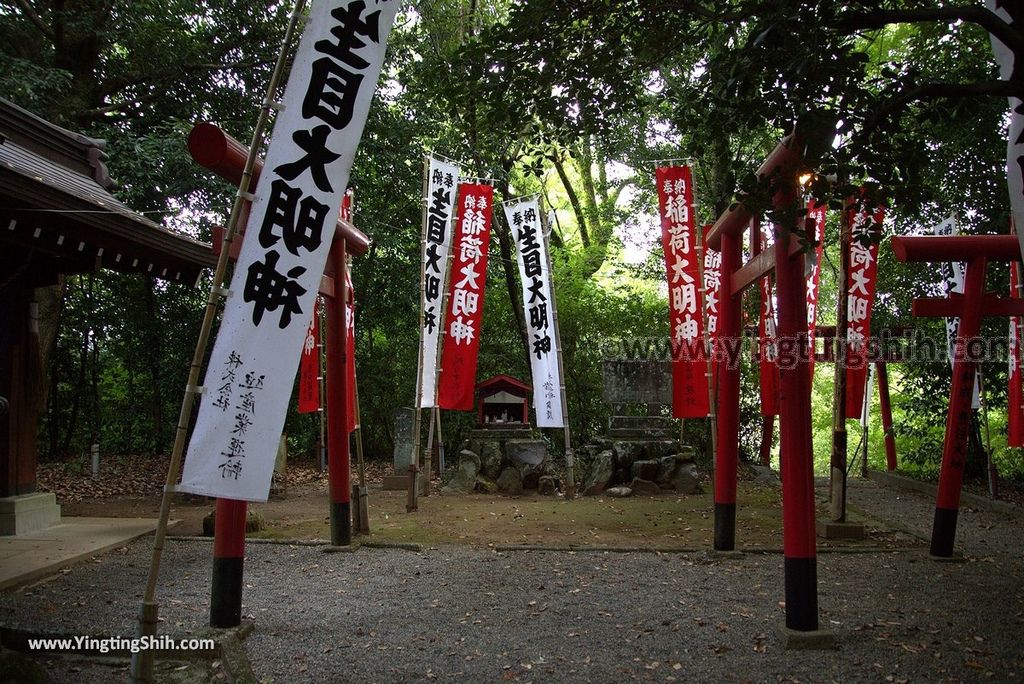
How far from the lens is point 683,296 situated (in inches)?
406

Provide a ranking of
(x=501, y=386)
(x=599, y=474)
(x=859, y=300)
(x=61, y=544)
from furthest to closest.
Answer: (x=501, y=386), (x=599, y=474), (x=859, y=300), (x=61, y=544)

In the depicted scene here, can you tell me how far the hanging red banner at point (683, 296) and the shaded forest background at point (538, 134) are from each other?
0.76m

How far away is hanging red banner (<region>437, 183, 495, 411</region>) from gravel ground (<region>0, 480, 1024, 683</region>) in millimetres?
3673

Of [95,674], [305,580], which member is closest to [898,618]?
[305,580]

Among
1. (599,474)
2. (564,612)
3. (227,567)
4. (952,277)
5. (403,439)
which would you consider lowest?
(564,612)

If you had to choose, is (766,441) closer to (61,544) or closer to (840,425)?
(840,425)

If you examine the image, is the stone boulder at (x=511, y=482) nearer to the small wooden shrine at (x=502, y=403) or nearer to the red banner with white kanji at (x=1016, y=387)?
→ the small wooden shrine at (x=502, y=403)

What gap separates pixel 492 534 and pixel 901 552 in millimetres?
4227

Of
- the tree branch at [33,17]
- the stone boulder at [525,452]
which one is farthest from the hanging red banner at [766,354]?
the tree branch at [33,17]

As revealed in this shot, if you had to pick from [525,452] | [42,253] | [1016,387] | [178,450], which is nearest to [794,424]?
[178,450]

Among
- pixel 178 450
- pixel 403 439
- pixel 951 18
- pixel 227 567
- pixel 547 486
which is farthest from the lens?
pixel 403 439

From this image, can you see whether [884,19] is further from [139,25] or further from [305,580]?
[139,25]

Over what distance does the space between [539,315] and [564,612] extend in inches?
242

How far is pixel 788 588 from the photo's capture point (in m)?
4.57
